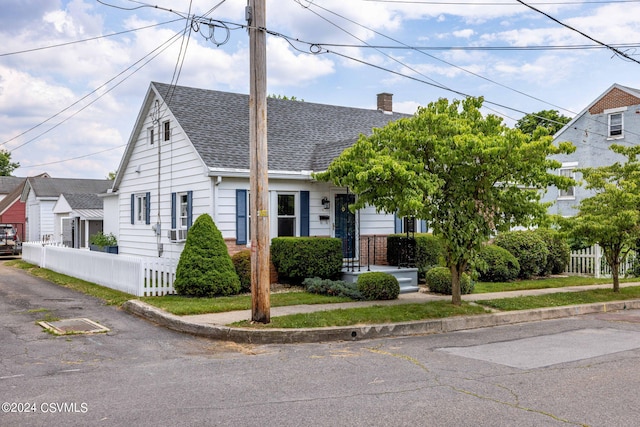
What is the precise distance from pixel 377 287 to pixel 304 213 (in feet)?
13.3

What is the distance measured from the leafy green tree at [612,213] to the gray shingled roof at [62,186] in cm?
3358

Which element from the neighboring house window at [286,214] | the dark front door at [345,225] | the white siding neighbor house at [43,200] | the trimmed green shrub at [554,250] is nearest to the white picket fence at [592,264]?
the trimmed green shrub at [554,250]

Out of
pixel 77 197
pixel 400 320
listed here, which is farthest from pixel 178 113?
pixel 77 197

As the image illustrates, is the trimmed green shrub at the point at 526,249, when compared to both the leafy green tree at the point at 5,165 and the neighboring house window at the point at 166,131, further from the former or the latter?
the leafy green tree at the point at 5,165

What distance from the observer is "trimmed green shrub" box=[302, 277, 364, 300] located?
45.0 feet

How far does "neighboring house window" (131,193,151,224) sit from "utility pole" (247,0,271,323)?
35.2 feet

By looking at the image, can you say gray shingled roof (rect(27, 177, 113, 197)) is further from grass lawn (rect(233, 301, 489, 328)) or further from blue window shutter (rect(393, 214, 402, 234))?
grass lawn (rect(233, 301, 489, 328))

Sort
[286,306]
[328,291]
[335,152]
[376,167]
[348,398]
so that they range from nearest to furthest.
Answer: [348,398], [376,167], [286,306], [328,291], [335,152]

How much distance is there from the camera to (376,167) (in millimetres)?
10555

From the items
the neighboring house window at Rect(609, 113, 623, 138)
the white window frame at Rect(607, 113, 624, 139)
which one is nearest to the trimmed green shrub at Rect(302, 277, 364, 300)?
the white window frame at Rect(607, 113, 624, 139)

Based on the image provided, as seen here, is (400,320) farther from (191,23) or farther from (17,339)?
(191,23)

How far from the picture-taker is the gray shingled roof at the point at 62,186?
41531 millimetres

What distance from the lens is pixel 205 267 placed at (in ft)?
46.0

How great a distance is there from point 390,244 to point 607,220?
19.9ft
